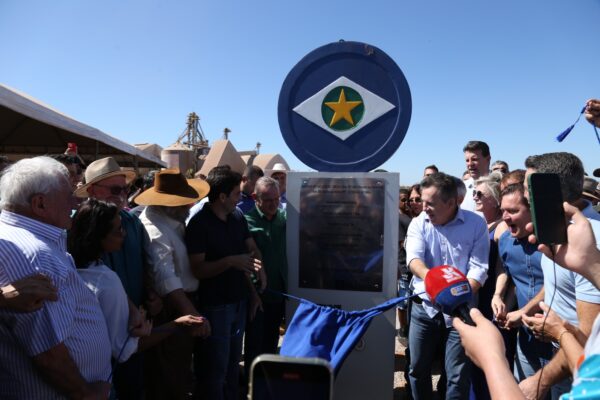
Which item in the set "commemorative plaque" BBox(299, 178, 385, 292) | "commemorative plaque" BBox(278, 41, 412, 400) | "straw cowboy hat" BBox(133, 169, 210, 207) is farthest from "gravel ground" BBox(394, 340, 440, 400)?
"straw cowboy hat" BBox(133, 169, 210, 207)

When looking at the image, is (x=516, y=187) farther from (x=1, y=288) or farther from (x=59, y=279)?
(x=1, y=288)

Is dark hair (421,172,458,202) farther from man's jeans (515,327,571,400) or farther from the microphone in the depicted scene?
the microphone

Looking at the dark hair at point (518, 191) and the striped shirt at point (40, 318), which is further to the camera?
the dark hair at point (518, 191)

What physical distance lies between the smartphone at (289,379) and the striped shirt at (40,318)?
1033 millimetres

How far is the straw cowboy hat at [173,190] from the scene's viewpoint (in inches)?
105

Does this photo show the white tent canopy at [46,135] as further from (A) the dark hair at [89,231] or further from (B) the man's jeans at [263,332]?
(B) the man's jeans at [263,332]

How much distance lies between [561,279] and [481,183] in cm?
174

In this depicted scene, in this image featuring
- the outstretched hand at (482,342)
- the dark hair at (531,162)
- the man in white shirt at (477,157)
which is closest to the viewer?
the outstretched hand at (482,342)

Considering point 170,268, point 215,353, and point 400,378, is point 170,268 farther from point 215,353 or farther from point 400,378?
point 400,378

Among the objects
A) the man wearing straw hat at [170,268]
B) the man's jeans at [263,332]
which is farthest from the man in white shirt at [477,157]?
the man wearing straw hat at [170,268]

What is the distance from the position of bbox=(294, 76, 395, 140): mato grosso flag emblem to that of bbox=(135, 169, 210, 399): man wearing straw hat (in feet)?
3.24

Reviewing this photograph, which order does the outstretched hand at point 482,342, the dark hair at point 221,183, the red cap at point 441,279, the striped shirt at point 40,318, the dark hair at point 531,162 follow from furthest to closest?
the dark hair at point 221,183, the dark hair at point 531,162, the red cap at point 441,279, the striped shirt at point 40,318, the outstretched hand at point 482,342

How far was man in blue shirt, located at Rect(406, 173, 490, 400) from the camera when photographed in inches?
103

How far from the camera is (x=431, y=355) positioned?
2.75 metres
